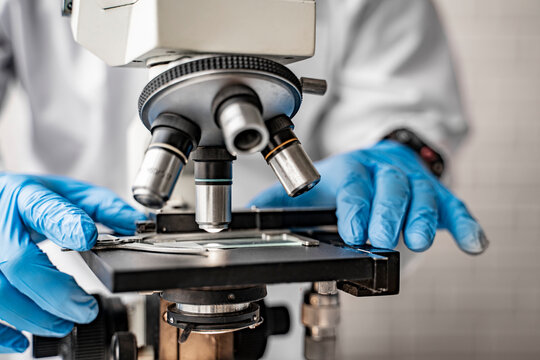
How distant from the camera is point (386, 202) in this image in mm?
936

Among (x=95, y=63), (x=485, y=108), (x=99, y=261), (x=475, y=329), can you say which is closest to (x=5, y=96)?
(x=95, y=63)

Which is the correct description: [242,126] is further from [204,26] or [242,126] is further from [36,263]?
[36,263]

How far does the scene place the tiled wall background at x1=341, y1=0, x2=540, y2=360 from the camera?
2.42 m

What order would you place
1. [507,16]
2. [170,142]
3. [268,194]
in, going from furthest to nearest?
[507,16] → [268,194] → [170,142]

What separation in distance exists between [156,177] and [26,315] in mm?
448

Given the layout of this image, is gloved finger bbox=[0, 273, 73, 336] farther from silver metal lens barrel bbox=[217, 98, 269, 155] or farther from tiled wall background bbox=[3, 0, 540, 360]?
tiled wall background bbox=[3, 0, 540, 360]

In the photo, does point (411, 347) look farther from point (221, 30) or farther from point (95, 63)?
point (221, 30)

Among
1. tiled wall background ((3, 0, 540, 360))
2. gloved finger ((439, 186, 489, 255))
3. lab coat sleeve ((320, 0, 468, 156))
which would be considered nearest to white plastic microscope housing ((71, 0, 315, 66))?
gloved finger ((439, 186, 489, 255))

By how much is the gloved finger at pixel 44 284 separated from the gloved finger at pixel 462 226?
2.08ft

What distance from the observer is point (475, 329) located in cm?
254

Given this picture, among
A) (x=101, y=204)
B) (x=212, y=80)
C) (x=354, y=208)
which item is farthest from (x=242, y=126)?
(x=101, y=204)

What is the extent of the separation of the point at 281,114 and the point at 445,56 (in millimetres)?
1001

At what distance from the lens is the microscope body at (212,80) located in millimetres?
604

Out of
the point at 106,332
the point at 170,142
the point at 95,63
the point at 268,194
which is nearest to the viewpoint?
the point at 170,142
